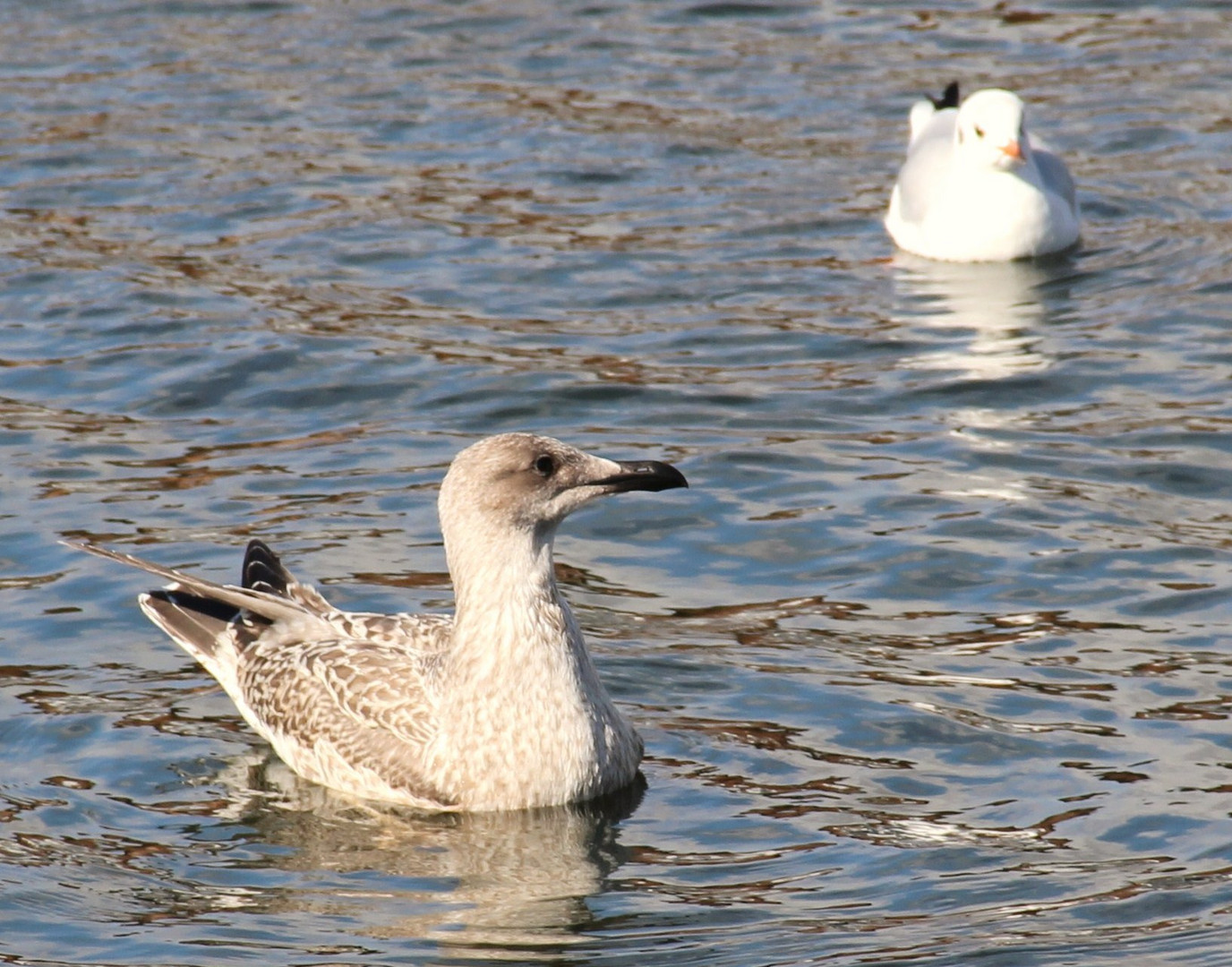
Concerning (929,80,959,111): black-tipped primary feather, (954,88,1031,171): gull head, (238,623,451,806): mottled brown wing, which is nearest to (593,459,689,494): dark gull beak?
(238,623,451,806): mottled brown wing

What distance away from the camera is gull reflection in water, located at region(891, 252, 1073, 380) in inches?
490

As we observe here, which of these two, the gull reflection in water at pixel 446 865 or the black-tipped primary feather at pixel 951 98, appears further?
the black-tipped primary feather at pixel 951 98

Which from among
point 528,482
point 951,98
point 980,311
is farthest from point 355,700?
point 951,98

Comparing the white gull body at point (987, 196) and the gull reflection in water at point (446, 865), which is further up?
the white gull body at point (987, 196)

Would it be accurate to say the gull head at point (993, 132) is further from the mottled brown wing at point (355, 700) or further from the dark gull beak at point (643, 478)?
the dark gull beak at point (643, 478)

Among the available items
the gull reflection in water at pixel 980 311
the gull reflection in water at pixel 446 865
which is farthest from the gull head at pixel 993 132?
the gull reflection in water at pixel 446 865

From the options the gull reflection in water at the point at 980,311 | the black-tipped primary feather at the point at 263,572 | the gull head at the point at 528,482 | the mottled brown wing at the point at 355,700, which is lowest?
the mottled brown wing at the point at 355,700

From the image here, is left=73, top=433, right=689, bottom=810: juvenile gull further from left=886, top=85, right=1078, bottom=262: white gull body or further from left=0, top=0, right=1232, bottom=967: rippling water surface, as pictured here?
left=886, top=85, right=1078, bottom=262: white gull body

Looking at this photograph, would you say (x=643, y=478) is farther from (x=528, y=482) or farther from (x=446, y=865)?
(x=446, y=865)

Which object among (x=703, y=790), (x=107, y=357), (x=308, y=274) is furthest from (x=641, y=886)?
(x=308, y=274)

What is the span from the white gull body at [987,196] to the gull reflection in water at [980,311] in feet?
0.48

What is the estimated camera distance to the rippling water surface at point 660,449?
7.25m

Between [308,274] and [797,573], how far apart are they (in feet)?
18.2

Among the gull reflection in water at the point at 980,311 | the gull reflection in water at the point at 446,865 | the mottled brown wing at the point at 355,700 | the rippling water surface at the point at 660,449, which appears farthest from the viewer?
the gull reflection in water at the point at 980,311
